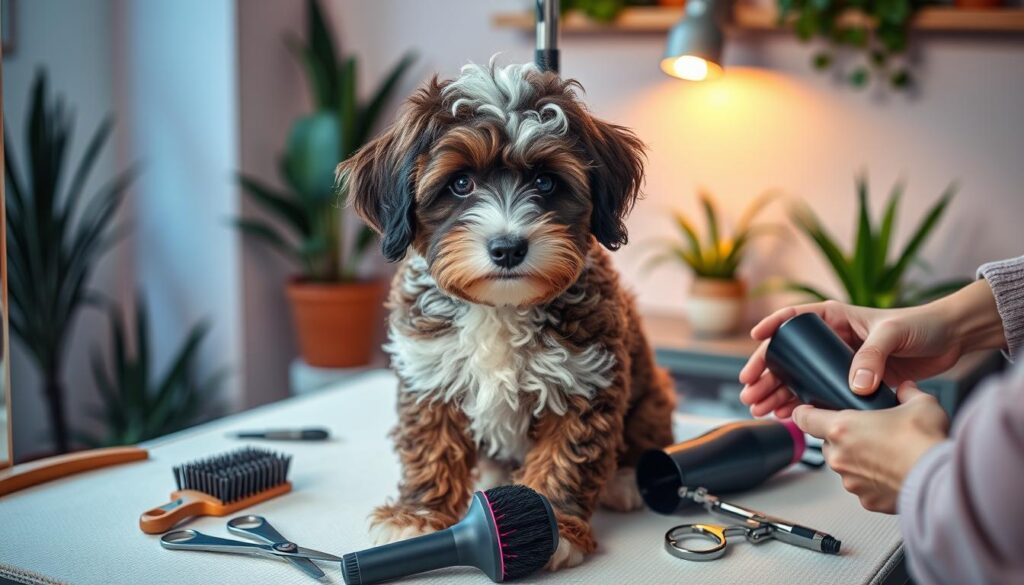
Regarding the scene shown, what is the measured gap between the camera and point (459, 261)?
1229 millimetres

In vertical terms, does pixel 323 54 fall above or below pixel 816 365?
above

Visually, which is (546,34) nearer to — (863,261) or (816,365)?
(816,365)

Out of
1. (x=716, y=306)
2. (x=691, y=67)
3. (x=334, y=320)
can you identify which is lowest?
(x=334, y=320)

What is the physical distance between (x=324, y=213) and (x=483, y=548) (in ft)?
8.89

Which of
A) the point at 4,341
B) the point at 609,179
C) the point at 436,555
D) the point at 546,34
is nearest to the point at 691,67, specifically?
the point at 546,34

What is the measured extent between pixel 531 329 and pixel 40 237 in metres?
2.34

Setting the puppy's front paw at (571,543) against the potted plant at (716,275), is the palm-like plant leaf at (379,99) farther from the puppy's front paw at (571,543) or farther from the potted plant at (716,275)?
the puppy's front paw at (571,543)

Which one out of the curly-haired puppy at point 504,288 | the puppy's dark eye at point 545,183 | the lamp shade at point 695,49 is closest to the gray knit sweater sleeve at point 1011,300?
the curly-haired puppy at point 504,288

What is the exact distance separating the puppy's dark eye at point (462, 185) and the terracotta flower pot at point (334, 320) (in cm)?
245

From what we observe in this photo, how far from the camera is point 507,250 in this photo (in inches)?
47.6

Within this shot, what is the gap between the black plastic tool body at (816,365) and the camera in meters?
1.14

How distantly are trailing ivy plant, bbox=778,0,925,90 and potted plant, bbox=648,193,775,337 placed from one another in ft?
1.70

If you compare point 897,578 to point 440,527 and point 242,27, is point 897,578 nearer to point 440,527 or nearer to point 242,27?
point 440,527

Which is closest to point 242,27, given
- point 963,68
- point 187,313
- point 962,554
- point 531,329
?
point 187,313
